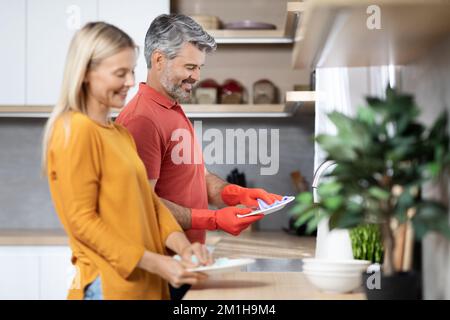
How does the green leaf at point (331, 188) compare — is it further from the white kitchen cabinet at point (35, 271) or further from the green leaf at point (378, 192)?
the white kitchen cabinet at point (35, 271)

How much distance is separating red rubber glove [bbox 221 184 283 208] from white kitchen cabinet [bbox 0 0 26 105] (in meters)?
0.87

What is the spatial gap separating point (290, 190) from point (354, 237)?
1133mm

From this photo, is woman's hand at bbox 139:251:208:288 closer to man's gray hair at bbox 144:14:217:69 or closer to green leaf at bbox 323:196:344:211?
green leaf at bbox 323:196:344:211

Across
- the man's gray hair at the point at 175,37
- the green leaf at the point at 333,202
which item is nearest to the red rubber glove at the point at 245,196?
the man's gray hair at the point at 175,37

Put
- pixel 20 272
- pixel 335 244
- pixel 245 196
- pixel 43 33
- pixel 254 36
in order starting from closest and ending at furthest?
pixel 335 244, pixel 245 196, pixel 20 272, pixel 43 33, pixel 254 36

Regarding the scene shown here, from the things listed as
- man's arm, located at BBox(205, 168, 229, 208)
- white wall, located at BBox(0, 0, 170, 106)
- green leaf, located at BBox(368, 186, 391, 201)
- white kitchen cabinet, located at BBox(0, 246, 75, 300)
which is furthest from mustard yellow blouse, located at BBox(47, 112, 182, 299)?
white wall, located at BBox(0, 0, 170, 106)

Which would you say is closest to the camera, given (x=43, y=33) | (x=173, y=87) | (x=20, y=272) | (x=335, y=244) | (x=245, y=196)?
(x=335, y=244)

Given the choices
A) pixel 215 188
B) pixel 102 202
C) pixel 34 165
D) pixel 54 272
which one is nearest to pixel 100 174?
pixel 102 202

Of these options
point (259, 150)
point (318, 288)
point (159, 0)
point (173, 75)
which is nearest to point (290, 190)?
point (259, 150)

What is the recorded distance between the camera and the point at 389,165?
83 cm

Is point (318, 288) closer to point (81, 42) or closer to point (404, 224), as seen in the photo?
point (404, 224)

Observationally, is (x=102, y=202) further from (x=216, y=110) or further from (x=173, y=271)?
(x=216, y=110)

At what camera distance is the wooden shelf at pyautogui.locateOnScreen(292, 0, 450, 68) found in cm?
83

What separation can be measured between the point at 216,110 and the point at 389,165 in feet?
4.00
